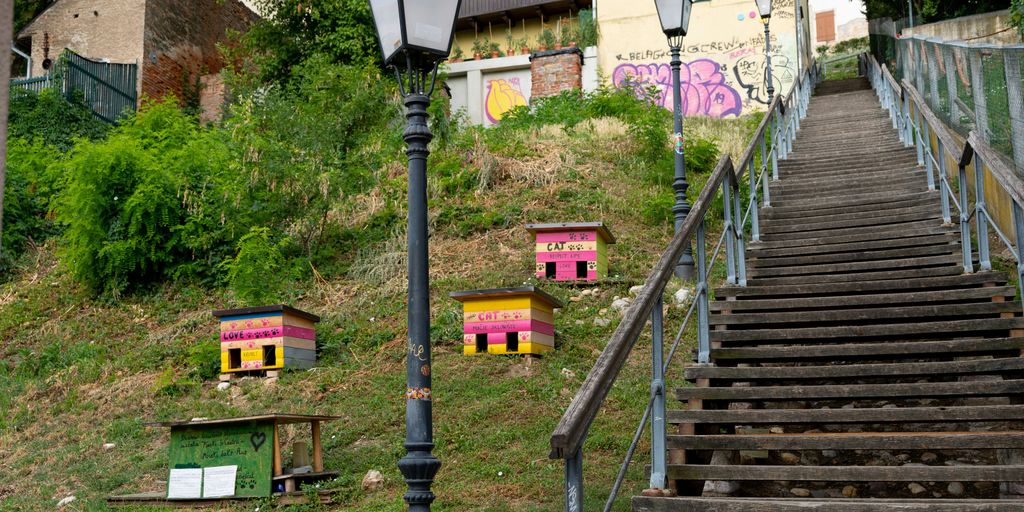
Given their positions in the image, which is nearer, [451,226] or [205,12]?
[451,226]

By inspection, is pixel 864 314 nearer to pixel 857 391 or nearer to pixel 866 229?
pixel 857 391

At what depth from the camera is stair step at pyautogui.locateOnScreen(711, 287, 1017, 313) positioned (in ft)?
21.2

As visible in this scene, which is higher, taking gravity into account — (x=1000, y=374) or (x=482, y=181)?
(x=482, y=181)

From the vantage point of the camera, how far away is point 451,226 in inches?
573

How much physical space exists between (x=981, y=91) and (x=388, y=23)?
813 cm

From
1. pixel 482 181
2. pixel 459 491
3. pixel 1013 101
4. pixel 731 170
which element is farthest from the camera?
pixel 482 181

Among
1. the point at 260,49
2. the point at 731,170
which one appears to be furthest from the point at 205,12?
the point at 731,170

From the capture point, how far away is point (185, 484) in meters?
7.30

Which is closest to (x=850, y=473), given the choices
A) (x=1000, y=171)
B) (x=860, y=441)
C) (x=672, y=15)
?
(x=860, y=441)

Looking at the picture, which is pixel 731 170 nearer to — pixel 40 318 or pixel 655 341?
pixel 655 341

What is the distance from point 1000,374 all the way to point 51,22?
87.4 feet

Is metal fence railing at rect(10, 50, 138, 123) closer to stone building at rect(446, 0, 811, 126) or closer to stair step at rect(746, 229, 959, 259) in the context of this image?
stone building at rect(446, 0, 811, 126)

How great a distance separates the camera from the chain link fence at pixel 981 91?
8.82 metres

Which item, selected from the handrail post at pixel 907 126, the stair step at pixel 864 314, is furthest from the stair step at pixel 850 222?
the handrail post at pixel 907 126
